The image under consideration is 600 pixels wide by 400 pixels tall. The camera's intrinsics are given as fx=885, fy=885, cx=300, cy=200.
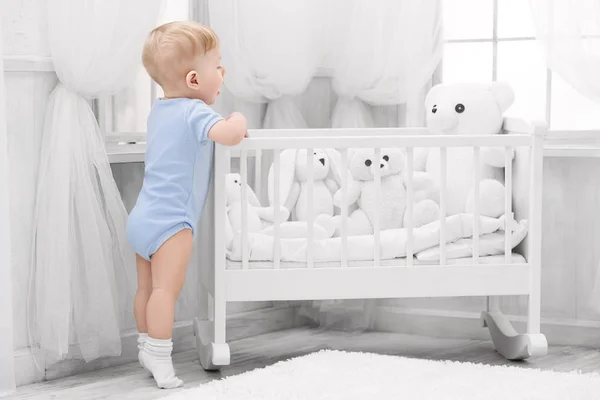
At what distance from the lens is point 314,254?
97.8 inches

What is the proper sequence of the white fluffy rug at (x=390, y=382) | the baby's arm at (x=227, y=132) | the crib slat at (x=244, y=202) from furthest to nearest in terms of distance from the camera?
the crib slat at (x=244, y=202) → the baby's arm at (x=227, y=132) → the white fluffy rug at (x=390, y=382)

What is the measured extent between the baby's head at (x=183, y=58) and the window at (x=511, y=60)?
1046mm

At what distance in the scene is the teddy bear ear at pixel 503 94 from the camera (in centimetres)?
281

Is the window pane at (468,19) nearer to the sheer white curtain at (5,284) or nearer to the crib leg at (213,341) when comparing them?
the crib leg at (213,341)

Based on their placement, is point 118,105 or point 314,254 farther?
point 118,105

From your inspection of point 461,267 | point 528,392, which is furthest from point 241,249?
point 528,392

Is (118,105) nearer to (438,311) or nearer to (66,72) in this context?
(66,72)

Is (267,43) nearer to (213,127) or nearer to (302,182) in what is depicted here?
(302,182)


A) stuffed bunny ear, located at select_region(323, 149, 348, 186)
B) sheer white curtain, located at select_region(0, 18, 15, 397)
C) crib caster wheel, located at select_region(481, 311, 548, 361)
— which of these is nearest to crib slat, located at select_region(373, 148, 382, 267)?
stuffed bunny ear, located at select_region(323, 149, 348, 186)

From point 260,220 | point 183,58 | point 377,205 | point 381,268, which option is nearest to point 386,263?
point 381,268

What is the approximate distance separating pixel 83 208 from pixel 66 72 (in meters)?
0.38

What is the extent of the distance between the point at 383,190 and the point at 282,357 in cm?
62

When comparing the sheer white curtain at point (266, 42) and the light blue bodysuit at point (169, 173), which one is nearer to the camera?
the light blue bodysuit at point (169, 173)

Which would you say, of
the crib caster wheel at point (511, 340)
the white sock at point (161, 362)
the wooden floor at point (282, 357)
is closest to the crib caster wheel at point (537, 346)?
the crib caster wheel at point (511, 340)
